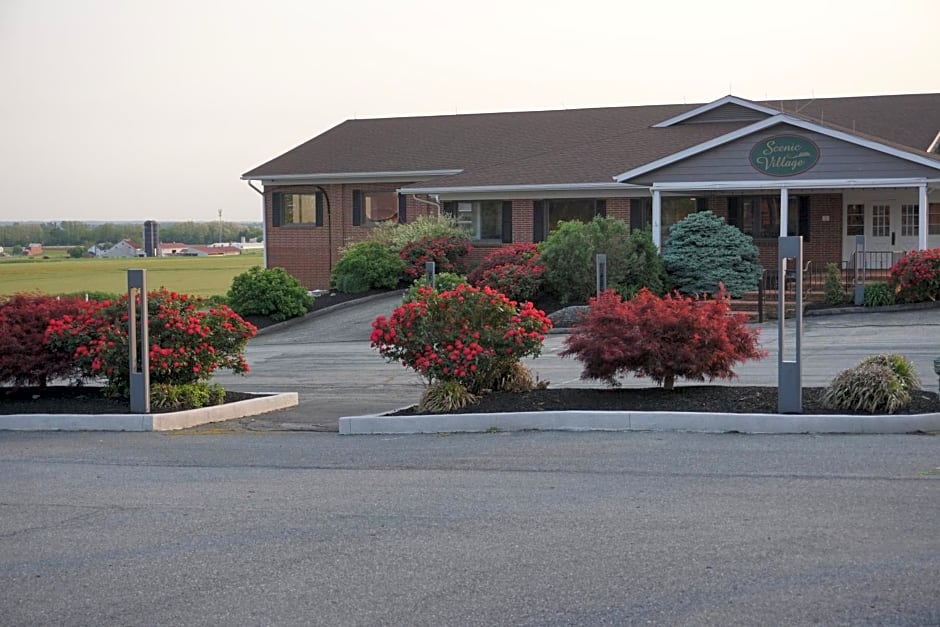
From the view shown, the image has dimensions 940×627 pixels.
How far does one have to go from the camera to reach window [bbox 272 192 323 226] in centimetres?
4028

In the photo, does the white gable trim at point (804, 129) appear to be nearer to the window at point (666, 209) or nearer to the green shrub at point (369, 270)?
the window at point (666, 209)

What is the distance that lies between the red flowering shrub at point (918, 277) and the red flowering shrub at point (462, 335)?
14404 millimetres

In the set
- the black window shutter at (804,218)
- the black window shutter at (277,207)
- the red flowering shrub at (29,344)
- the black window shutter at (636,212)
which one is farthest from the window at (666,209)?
the red flowering shrub at (29,344)

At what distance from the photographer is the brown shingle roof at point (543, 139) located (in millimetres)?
34906

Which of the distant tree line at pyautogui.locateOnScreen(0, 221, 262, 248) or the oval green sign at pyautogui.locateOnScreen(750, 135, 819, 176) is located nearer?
the oval green sign at pyautogui.locateOnScreen(750, 135, 819, 176)

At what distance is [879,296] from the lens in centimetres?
2692

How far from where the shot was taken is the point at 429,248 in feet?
112

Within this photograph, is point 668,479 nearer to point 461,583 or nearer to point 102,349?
point 461,583

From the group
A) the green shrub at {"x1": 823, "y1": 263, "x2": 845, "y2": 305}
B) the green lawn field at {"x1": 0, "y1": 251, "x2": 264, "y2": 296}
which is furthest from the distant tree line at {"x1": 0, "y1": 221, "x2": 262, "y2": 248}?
the green shrub at {"x1": 823, "y1": 263, "x2": 845, "y2": 305}

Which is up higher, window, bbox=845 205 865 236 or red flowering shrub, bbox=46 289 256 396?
window, bbox=845 205 865 236

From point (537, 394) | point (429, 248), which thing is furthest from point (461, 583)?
point (429, 248)

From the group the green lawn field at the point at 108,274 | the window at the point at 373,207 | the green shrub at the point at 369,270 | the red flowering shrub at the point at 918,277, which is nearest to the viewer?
the red flowering shrub at the point at 918,277

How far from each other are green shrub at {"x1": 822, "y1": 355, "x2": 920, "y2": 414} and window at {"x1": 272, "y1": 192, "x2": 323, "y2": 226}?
28631mm

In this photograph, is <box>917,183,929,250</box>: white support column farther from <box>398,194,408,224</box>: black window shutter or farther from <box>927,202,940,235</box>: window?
<box>398,194,408,224</box>: black window shutter
